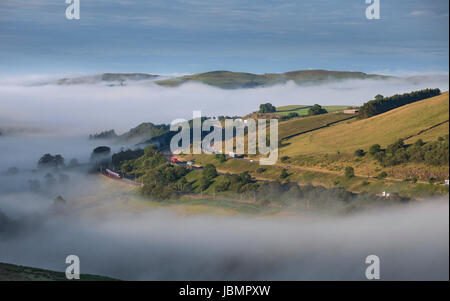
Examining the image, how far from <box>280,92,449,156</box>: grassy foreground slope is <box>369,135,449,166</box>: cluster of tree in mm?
5235

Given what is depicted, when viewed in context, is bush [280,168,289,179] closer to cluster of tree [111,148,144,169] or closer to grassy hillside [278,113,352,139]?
grassy hillside [278,113,352,139]

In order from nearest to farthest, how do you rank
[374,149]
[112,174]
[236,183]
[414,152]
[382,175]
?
1. [382,175]
2. [414,152]
3. [374,149]
4. [236,183]
5. [112,174]

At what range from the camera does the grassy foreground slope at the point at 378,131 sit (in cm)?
11956

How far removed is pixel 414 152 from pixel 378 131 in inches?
1109

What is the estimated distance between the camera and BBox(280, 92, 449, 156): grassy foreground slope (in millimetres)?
119562

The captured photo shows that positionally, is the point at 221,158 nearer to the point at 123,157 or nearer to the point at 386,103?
the point at 123,157

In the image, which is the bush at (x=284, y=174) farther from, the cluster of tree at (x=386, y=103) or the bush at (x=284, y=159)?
the cluster of tree at (x=386, y=103)

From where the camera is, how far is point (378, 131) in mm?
130625

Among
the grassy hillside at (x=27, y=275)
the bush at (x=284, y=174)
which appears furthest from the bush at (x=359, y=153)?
the grassy hillside at (x=27, y=275)

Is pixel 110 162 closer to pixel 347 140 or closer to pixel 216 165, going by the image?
pixel 216 165

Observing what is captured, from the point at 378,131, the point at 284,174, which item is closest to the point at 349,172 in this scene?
the point at 284,174

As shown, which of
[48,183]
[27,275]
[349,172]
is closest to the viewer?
[27,275]

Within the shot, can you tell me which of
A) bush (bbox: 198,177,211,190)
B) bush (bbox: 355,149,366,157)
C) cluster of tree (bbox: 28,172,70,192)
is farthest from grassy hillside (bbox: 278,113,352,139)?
cluster of tree (bbox: 28,172,70,192)

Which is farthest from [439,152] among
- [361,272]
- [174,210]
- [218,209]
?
[174,210]
